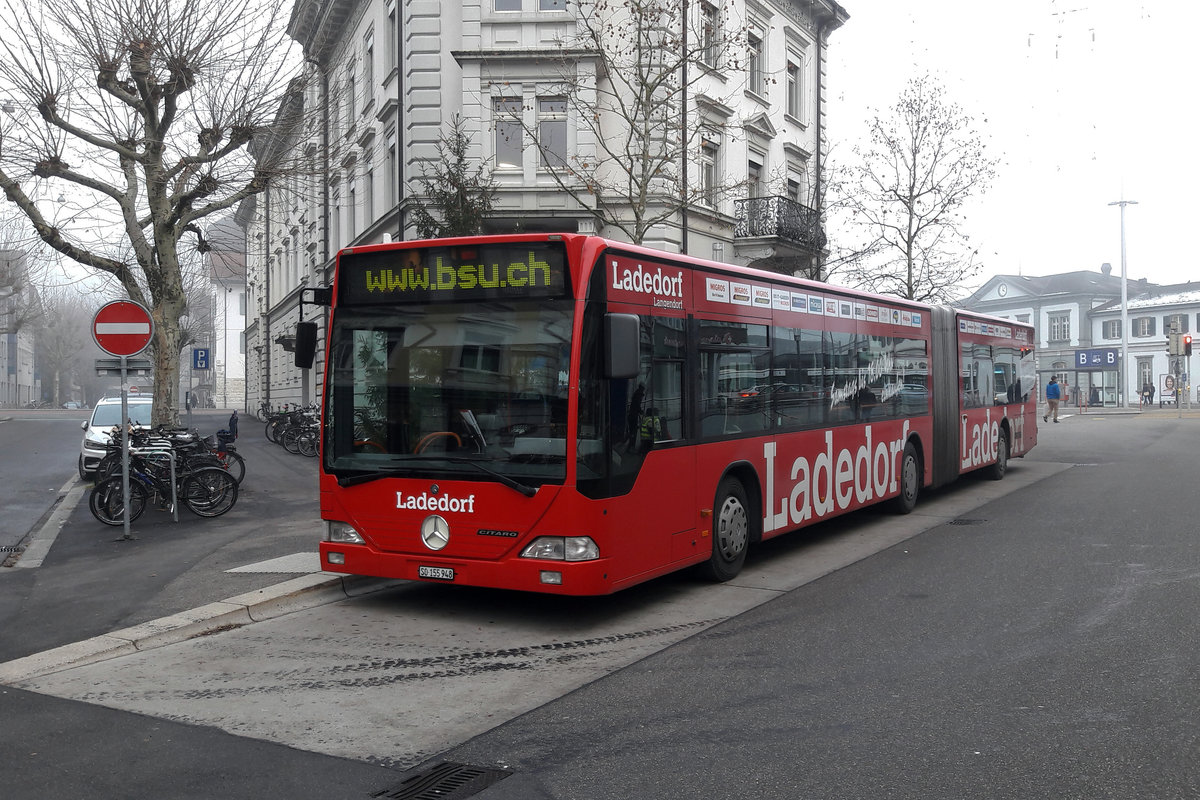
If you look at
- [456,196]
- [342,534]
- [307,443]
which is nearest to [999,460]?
[456,196]

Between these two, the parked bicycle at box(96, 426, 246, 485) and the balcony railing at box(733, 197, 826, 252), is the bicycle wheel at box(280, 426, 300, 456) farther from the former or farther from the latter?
the balcony railing at box(733, 197, 826, 252)

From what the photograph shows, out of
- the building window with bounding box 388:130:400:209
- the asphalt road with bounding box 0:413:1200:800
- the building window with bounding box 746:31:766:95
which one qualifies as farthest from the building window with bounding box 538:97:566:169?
the asphalt road with bounding box 0:413:1200:800

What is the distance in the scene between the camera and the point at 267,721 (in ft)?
17.4

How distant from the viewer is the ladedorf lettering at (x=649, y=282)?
7.54 m

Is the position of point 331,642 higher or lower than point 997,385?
lower

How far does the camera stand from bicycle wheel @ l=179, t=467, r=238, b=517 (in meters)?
13.2

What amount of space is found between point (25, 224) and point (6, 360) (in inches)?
3758

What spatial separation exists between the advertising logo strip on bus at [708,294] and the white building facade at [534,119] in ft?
19.9

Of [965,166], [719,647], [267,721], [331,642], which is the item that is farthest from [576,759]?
[965,166]

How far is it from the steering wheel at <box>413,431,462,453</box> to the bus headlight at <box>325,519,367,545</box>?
0.86 metres

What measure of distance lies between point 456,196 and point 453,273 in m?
13.0

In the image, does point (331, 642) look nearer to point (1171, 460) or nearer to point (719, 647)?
point (719, 647)

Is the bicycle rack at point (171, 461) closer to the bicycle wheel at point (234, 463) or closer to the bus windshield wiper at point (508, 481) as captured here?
the bicycle wheel at point (234, 463)

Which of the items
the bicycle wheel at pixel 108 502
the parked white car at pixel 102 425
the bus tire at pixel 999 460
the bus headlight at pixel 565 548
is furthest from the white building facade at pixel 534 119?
the bus headlight at pixel 565 548
